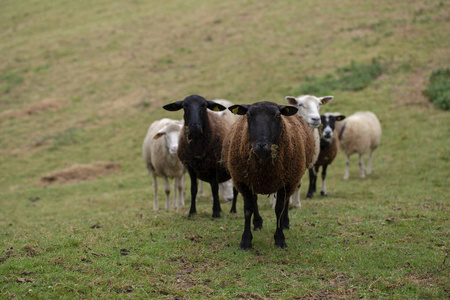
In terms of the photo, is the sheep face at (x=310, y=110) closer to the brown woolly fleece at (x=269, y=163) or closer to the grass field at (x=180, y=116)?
the grass field at (x=180, y=116)

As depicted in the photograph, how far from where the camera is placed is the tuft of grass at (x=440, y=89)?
18.5 metres

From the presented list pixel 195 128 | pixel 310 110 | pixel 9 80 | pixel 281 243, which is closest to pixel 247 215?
pixel 281 243

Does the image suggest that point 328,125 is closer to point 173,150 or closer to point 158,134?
point 173,150

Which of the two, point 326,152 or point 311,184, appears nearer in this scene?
point 311,184

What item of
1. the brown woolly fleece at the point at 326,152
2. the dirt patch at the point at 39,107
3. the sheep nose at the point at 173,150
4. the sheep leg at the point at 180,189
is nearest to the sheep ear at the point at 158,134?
the sheep nose at the point at 173,150

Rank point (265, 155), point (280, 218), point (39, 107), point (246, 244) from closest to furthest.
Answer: point (265, 155)
point (246, 244)
point (280, 218)
point (39, 107)

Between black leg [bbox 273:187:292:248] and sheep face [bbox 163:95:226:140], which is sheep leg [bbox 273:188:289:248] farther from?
sheep face [bbox 163:95:226:140]

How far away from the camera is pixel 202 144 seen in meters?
8.56

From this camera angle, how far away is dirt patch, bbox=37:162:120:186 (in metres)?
17.3

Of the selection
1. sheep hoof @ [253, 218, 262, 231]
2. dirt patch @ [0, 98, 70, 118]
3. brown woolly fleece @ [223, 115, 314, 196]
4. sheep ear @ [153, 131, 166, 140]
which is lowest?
dirt patch @ [0, 98, 70, 118]

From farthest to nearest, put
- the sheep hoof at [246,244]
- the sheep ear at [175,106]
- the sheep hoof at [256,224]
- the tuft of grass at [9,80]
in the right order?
the tuft of grass at [9,80] < the sheep ear at [175,106] < the sheep hoof at [256,224] < the sheep hoof at [246,244]

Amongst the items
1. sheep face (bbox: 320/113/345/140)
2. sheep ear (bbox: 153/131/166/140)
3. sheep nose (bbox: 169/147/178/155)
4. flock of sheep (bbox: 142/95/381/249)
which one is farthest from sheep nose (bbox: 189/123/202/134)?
sheep face (bbox: 320/113/345/140)

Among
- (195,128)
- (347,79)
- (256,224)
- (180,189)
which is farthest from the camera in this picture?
(347,79)

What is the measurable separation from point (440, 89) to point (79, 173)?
1663 cm
